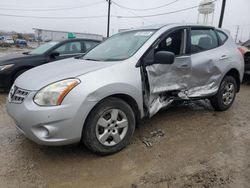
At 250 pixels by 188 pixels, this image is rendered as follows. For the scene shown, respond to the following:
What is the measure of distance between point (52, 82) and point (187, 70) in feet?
6.95

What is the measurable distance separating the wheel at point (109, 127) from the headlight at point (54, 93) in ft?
1.23

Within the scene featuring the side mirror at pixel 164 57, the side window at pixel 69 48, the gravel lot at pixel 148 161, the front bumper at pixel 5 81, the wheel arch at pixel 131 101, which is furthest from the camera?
the side window at pixel 69 48

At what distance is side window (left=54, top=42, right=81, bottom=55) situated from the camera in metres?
5.95

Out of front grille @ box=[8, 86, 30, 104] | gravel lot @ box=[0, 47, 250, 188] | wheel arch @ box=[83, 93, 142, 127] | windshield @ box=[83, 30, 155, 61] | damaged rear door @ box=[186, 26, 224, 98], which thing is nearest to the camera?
gravel lot @ box=[0, 47, 250, 188]

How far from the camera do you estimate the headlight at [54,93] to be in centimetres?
219

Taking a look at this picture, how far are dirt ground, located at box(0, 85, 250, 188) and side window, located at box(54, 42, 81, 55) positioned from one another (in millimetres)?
2949

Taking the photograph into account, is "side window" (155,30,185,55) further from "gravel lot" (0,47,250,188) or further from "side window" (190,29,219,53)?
"gravel lot" (0,47,250,188)

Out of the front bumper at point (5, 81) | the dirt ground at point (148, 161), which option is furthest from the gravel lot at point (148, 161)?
the front bumper at point (5, 81)

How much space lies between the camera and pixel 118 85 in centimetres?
249

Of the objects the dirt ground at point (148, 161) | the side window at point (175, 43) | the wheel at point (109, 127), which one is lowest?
the dirt ground at point (148, 161)

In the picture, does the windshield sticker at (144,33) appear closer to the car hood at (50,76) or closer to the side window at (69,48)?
the car hood at (50,76)

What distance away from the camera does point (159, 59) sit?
2.81 metres

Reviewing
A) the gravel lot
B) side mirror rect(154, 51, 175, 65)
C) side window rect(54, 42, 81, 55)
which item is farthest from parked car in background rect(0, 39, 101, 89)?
side mirror rect(154, 51, 175, 65)

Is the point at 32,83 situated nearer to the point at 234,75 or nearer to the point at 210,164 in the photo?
the point at 210,164
